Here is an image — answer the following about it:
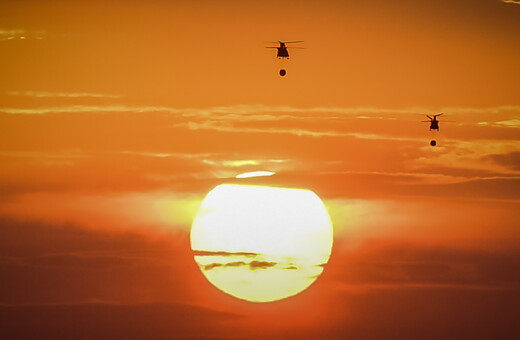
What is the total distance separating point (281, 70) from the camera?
135125 millimetres

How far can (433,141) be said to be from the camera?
529 feet

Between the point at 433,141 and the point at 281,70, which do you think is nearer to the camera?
the point at 281,70

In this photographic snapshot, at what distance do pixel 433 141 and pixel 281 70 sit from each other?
3533 cm
